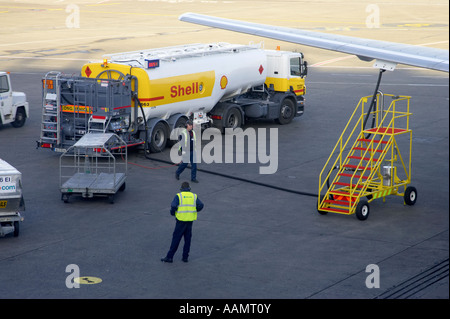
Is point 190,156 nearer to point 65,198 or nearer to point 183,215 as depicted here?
point 65,198

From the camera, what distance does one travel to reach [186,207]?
61.5ft

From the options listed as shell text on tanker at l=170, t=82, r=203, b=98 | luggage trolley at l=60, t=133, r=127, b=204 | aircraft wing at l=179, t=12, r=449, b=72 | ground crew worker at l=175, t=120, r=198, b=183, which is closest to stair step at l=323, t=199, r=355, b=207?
aircraft wing at l=179, t=12, r=449, b=72

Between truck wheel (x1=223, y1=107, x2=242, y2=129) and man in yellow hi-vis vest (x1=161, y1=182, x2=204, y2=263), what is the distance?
15731 mm

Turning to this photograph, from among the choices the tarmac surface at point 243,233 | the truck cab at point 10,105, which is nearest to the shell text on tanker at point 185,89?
the tarmac surface at point 243,233

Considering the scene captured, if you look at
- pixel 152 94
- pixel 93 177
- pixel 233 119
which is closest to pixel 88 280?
pixel 93 177

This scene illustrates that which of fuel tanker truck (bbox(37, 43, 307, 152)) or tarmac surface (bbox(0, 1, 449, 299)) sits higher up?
fuel tanker truck (bbox(37, 43, 307, 152))

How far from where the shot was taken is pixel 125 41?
65.7 m

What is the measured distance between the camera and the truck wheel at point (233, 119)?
3453 cm

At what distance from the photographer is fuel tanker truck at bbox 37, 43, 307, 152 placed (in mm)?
29438

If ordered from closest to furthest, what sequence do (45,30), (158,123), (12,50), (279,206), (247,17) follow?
(279,206) < (158,123) < (12,50) < (45,30) < (247,17)

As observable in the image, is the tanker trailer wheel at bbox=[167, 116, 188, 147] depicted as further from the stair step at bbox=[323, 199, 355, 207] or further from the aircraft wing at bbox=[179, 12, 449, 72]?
the stair step at bbox=[323, 199, 355, 207]

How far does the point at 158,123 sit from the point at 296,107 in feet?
30.7
